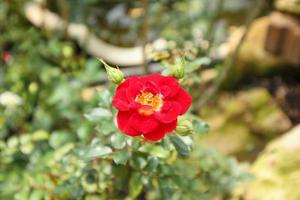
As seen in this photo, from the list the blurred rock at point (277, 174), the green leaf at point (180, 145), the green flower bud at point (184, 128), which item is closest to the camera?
the green flower bud at point (184, 128)

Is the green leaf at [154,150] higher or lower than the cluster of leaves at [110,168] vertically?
higher

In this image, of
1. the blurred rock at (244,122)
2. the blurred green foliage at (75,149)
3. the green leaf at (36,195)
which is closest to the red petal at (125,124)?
the blurred green foliage at (75,149)

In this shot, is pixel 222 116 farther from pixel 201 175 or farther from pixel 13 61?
pixel 13 61

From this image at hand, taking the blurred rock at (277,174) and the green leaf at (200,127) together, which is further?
the blurred rock at (277,174)

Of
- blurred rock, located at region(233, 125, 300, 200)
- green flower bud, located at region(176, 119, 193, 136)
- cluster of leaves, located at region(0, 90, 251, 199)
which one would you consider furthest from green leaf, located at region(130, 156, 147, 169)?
blurred rock, located at region(233, 125, 300, 200)

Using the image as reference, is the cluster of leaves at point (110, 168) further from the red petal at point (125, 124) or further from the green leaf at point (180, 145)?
the red petal at point (125, 124)

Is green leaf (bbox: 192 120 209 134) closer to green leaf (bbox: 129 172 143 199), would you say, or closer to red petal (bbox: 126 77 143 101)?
green leaf (bbox: 129 172 143 199)
